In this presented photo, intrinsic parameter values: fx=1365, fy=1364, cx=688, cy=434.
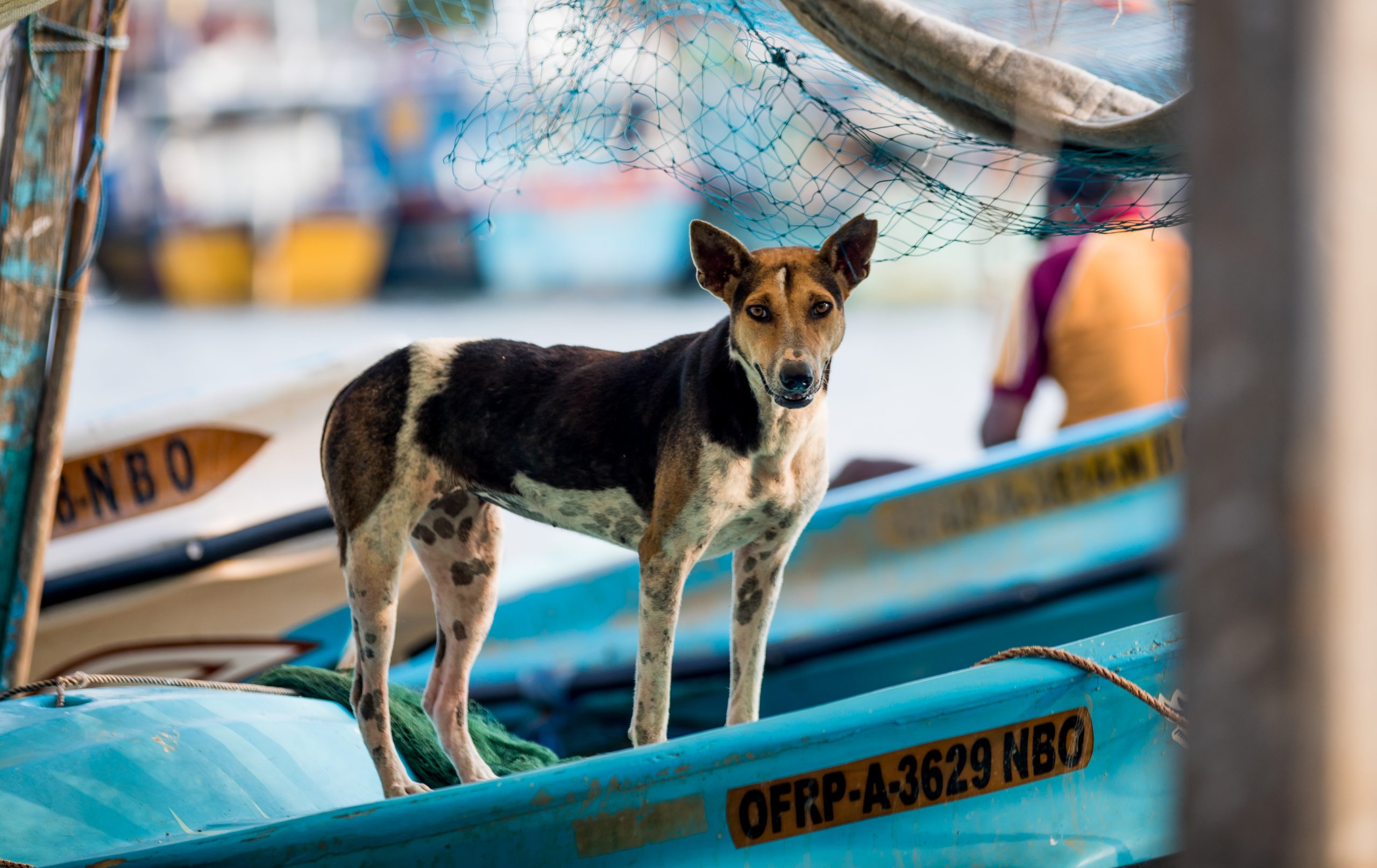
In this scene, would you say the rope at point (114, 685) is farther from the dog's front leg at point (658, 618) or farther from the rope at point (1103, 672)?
the rope at point (1103, 672)

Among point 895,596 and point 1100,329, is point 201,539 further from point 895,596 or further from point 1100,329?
point 1100,329

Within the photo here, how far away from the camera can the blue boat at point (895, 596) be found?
421 cm

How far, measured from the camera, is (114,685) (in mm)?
3027

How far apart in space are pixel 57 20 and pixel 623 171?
1.57 meters

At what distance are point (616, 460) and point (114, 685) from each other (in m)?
1.53

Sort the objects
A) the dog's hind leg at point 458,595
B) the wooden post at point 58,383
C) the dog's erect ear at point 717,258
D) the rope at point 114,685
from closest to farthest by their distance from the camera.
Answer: the dog's erect ear at point 717,258 → the dog's hind leg at point 458,595 → the rope at point 114,685 → the wooden post at point 58,383

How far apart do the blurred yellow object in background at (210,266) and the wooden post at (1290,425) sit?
23.1m

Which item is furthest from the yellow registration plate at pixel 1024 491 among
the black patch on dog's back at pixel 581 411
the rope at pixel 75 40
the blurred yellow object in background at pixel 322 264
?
the blurred yellow object in background at pixel 322 264

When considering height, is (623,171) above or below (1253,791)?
above

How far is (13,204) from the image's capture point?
3.34 metres

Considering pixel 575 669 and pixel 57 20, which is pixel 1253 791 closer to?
pixel 57 20

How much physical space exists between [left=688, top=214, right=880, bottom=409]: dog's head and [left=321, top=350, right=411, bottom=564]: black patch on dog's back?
593 mm

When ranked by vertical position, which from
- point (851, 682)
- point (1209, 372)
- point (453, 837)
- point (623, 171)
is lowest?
point (851, 682)

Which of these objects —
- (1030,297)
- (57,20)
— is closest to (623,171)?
(57,20)
